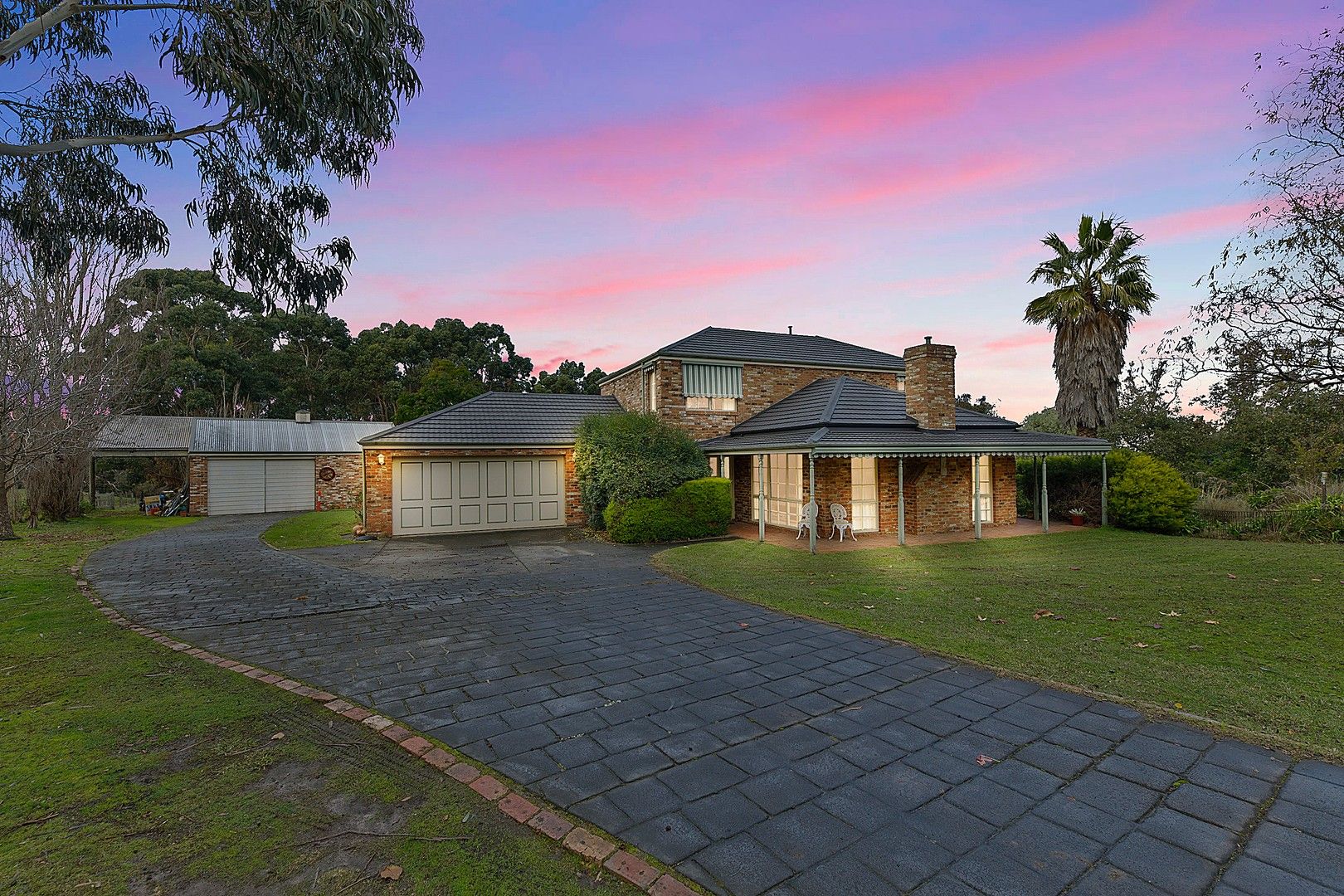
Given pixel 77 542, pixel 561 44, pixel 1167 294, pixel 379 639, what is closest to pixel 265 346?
pixel 77 542

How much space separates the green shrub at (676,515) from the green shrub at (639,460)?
0.31 meters

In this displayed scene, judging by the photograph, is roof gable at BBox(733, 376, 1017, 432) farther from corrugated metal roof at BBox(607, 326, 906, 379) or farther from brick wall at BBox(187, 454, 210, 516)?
brick wall at BBox(187, 454, 210, 516)

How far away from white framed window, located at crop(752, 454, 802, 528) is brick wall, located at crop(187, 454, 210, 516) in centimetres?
2213

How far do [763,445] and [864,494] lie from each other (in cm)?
331

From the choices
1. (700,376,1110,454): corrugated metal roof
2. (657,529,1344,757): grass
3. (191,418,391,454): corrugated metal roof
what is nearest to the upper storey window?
(700,376,1110,454): corrugated metal roof

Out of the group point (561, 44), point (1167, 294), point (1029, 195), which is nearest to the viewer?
point (561, 44)

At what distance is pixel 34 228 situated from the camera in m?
9.22

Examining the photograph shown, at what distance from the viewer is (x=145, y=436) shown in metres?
23.2

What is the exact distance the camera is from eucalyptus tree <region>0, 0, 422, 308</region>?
7062 mm

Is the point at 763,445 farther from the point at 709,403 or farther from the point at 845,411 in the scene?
the point at 709,403

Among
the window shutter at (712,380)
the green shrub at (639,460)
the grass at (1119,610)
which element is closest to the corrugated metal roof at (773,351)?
the window shutter at (712,380)

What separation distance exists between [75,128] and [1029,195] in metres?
18.2

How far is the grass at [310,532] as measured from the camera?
1416 cm

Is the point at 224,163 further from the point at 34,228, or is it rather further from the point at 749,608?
the point at 749,608
